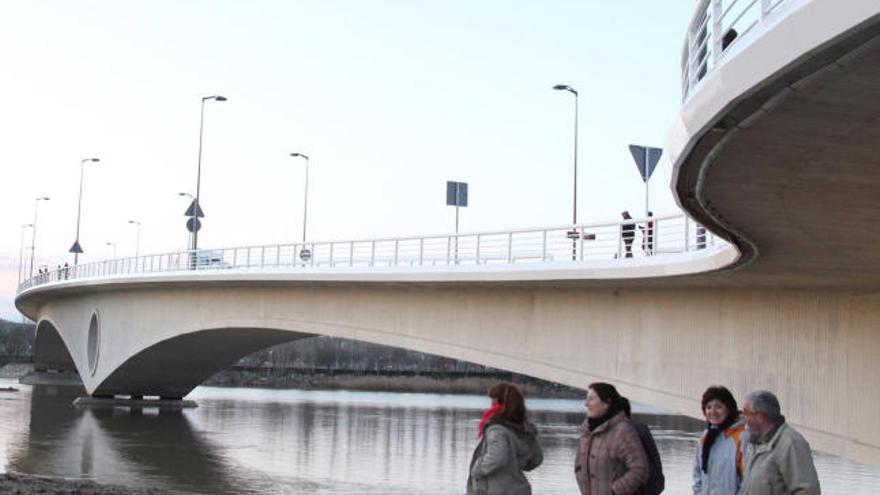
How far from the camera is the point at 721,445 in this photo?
7.99 meters

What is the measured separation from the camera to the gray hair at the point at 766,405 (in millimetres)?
6863

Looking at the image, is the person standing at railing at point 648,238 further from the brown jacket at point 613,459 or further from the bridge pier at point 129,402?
the bridge pier at point 129,402

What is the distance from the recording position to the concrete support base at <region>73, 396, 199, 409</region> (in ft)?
155

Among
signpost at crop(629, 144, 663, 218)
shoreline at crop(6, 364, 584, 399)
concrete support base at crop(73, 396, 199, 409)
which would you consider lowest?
concrete support base at crop(73, 396, 199, 409)

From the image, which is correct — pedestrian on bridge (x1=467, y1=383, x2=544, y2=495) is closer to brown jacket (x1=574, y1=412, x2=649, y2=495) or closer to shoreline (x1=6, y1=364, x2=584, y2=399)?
brown jacket (x1=574, y1=412, x2=649, y2=495)

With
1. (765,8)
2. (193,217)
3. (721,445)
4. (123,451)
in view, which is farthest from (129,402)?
(765,8)

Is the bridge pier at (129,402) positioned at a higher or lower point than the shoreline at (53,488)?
higher

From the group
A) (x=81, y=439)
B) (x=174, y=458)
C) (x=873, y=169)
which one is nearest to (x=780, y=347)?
(x=873, y=169)

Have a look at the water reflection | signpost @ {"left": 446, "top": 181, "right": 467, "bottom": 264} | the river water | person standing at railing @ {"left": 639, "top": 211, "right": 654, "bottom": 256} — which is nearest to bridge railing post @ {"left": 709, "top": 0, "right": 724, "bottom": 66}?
person standing at railing @ {"left": 639, "top": 211, "right": 654, "bottom": 256}

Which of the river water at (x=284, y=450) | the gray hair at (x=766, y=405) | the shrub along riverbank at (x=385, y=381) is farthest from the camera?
the shrub along riverbank at (x=385, y=381)

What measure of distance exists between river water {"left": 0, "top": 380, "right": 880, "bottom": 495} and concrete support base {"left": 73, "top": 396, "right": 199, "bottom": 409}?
1.62 ft

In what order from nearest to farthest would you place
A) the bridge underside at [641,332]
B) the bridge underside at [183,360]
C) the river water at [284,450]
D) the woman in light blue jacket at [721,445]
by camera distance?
the woman in light blue jacket at [721,445]
the bridge underside at [641,332]
the river water at [284,450]
the bridge underside at [183,360]

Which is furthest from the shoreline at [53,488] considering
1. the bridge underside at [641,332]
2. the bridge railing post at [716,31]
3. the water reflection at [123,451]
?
the bridge railing post at [716,31]

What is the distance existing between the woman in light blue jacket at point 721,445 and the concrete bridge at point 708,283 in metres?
1.67
